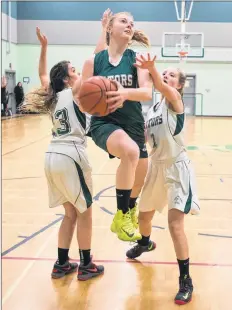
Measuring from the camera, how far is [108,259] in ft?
14.3

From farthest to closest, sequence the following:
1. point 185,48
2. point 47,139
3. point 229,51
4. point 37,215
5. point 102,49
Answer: point 229,51, point 185,48, point 47,139, point 37,215, point 102,49

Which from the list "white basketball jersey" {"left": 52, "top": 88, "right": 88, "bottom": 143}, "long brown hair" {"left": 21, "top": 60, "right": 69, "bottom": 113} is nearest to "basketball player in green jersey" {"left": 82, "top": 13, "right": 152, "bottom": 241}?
"white basketball jersey" {"left": 52, "top": 88, "right": 88, "bottom": 143}

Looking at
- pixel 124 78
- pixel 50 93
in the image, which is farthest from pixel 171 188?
pixel 50 93

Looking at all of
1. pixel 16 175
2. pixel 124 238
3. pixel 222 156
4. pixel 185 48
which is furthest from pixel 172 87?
pixel 185 48

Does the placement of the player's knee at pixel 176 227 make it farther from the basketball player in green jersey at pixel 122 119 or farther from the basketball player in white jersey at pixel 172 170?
the basketball player in green jersey at pixel 122 119

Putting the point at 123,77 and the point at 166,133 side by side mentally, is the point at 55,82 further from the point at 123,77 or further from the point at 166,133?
the point at 166,133

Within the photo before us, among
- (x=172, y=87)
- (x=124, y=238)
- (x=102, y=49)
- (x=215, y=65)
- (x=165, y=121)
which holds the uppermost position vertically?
(x=215, y=65)

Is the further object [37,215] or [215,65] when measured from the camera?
[215,65]

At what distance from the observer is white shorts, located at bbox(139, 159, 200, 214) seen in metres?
3.60

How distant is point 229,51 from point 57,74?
20.8m

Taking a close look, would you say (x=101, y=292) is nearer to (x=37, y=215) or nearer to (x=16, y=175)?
(x=37, y=215)

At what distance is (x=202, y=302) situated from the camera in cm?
347

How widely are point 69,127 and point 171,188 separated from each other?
943 millimetres

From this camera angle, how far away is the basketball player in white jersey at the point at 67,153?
376 centimetres
